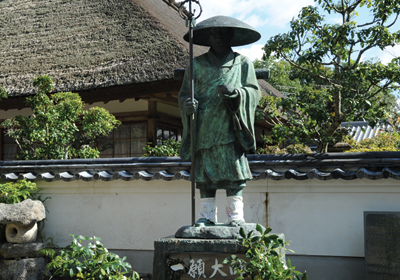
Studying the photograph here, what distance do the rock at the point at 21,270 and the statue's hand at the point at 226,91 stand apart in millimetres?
4191

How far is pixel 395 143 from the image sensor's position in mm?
9836

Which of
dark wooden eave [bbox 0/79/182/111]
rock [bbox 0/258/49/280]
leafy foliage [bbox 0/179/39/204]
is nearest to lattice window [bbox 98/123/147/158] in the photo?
dark wooden eave [bbox 0/79/182/111]

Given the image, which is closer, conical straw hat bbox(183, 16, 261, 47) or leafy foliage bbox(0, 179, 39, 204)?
conical straw hat bbox(183, 16, 261, 47)

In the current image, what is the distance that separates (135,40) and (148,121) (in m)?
1.91

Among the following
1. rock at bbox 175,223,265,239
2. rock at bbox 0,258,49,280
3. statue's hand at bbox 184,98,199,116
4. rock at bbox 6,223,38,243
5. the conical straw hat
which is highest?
the conical straw hat

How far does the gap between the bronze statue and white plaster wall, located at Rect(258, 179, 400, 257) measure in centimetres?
235

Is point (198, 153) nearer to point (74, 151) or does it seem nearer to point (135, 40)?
point (74, 151)

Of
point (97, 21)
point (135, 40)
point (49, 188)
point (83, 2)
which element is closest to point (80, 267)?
point (49, 188)

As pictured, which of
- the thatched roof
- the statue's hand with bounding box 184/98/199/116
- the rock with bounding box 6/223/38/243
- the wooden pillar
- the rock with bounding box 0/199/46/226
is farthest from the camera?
the wooden pillar

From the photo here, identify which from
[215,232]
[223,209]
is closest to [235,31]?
[215,232]

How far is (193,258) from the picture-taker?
3604mm

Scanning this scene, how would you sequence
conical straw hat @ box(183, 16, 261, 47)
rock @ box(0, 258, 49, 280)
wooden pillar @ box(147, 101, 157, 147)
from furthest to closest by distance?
1. wooden pillar @ box(147, 101, 157, 147)
2. rock @ box(0, 258, 49, 280)
3. conical straw hat @ box(183, 16, 261, 47)

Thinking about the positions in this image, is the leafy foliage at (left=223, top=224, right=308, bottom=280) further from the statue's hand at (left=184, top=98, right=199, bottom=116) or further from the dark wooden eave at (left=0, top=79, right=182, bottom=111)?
the dark wooden eave at (left=0, top=79, right=182, bottom=111)

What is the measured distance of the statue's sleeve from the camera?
12.8 ft
